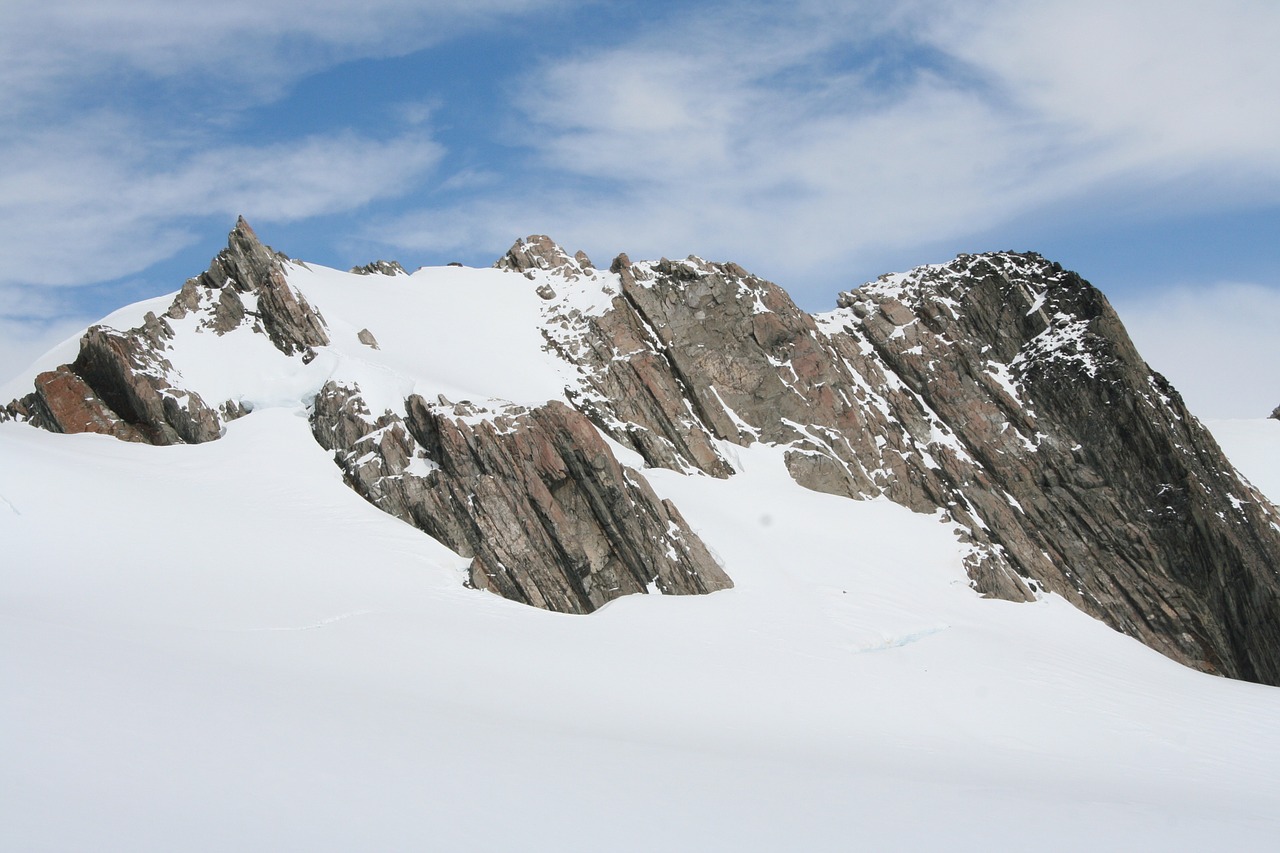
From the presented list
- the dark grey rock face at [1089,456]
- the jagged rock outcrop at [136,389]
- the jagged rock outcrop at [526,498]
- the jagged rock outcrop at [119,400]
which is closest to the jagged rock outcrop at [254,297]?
the jagged rock outcrop at [136,389]

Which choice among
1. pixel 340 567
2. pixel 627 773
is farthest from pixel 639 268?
pixel 627 773

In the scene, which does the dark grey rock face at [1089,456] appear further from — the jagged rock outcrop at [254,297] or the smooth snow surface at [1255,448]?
the jagged rock outcrop at [254,297]

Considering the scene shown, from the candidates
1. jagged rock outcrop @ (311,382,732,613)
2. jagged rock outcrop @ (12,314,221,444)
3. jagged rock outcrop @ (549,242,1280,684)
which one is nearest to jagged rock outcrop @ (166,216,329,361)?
jagged rock outcrop @ (12,314,221,444)

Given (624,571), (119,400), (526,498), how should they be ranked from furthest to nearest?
(119,400)
(526,498)
(624,571)

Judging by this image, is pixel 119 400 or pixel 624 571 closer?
pixel 624 571

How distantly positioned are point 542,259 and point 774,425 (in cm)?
1731

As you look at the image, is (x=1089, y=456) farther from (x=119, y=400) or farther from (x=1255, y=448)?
(x=119, y=400)

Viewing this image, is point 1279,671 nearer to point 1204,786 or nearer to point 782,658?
point 1204,786

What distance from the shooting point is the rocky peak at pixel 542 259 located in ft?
166

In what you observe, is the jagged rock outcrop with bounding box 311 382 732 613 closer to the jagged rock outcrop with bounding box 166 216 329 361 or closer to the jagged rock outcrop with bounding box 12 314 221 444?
the jagged rock outcrop with bounding box 12 314 221 444

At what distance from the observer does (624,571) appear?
31828mm

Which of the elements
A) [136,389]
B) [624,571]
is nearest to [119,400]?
[136,389]

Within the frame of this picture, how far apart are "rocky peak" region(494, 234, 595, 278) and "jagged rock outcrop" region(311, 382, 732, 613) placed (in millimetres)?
18783

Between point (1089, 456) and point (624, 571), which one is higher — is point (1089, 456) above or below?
above
